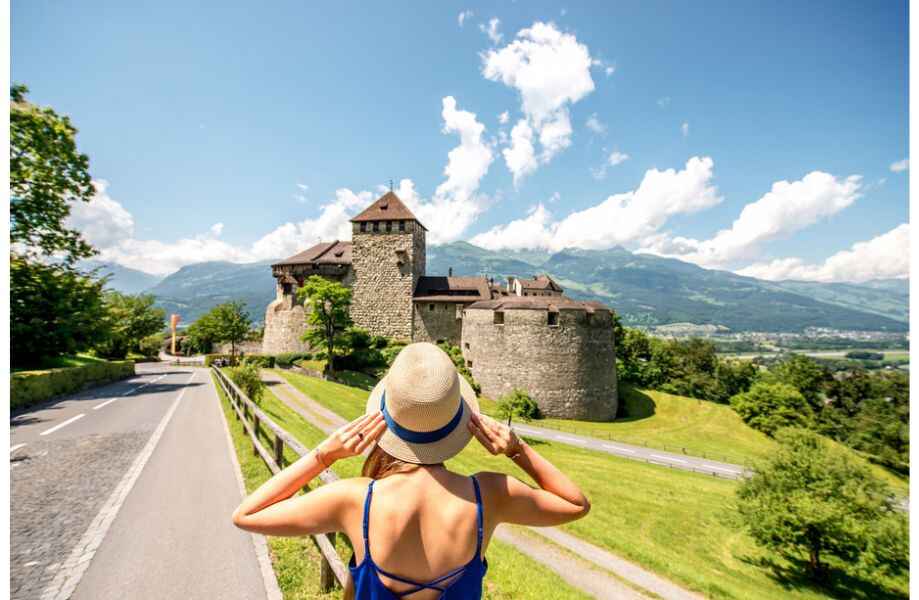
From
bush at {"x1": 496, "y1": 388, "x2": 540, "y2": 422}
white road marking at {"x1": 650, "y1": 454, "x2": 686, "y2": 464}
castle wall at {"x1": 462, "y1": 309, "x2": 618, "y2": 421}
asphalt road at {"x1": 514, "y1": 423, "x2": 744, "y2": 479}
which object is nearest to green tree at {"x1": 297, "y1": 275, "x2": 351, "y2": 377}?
castle wall at {"x1": 462, "y1": 309, "x2": 618, "y2": 421}

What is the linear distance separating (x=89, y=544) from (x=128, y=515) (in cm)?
90

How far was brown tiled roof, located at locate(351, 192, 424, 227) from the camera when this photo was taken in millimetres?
41688

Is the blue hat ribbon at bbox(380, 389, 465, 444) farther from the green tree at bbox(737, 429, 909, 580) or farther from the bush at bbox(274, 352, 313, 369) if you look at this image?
the bush at bbox(274, 352, 313, 369)

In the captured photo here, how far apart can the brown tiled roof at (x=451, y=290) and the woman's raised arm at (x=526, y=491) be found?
38950 millimetres

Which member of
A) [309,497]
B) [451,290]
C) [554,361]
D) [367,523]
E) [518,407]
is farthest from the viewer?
[451,290]

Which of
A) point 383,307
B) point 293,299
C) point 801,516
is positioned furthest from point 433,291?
point 801,516

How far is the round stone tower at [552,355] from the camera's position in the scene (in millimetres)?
33781

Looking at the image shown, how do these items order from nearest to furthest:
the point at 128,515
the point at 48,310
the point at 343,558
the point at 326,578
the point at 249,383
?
the point at 326,578, the point at 343,558, the point at 128,515, the point at 249,383, the point at 48,310

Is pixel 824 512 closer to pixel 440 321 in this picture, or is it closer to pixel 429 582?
pixel 429 582

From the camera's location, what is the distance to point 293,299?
42.8 metres

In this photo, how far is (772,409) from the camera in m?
40.5

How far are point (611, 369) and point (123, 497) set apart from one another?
3551 centimetres

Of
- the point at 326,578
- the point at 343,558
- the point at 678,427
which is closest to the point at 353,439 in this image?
the point at 326,578

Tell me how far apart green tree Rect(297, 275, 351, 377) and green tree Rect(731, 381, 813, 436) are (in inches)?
1699
